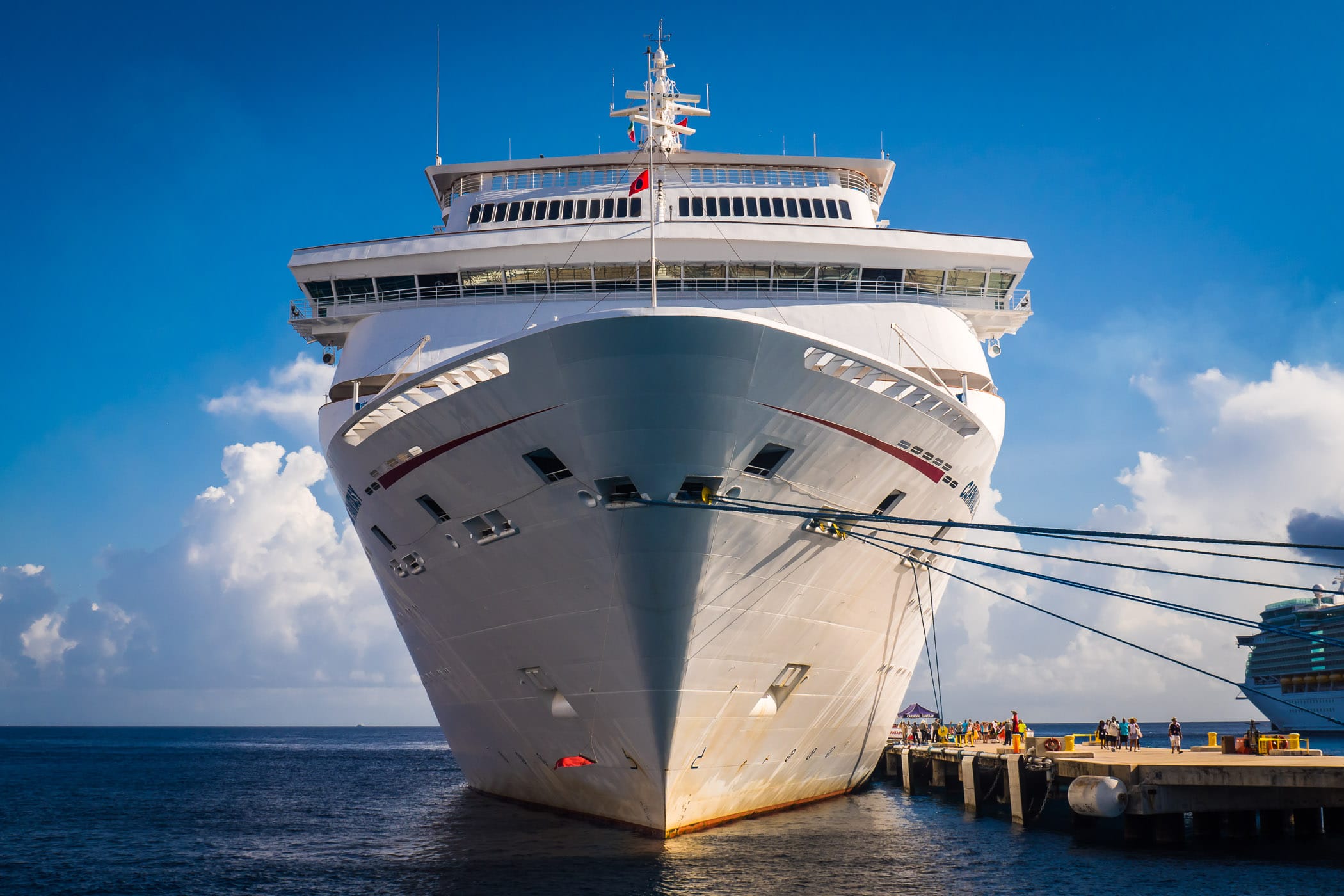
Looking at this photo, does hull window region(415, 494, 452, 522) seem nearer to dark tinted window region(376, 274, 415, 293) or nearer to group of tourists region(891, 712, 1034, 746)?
dark tinted window region(376, 274, 415, 293)

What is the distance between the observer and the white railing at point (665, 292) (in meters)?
17.2

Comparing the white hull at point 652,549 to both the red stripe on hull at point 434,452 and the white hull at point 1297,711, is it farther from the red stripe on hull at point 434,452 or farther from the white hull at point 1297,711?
the white hull at point 1297,711

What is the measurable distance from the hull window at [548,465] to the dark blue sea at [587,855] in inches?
187

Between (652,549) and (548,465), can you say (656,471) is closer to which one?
(652,549)

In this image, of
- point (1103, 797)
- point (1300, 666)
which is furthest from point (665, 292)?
point (1300, 666)

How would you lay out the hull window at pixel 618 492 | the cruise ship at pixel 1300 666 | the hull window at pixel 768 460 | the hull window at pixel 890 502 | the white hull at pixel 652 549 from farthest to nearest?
1. the cruise ship at pixel 1300 666
2. the hull window at pixel 890 502
3. the hull window at pixel 768 460
4. the hull window at pixel 618 492
5. the white hull at pixel 652 549

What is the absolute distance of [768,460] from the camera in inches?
471

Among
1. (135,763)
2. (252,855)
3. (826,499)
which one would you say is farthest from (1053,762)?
(135,763)

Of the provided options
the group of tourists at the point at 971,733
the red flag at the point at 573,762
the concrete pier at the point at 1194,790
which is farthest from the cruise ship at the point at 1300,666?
the red flag at the point at 573,762

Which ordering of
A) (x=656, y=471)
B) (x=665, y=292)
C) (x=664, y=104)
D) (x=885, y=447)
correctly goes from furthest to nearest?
(x=664, y=104)
(x=665, y=292)
(x=885, y=447)
(x=656, y=471)

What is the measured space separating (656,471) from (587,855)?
5442 mm

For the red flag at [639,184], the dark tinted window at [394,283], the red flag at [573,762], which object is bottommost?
the red flag at [573,762]

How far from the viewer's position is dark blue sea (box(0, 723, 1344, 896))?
1253cm

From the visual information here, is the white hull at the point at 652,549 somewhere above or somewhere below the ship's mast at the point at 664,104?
below
